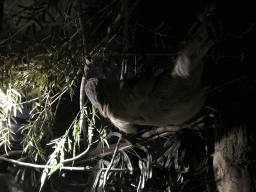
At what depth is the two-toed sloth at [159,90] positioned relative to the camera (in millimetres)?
966

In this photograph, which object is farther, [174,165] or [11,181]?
[11,181]

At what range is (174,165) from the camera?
68.9 inches

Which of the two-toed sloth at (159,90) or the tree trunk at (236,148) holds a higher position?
the two-toed sloth at (159,90)

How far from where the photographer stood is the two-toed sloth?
0.97m

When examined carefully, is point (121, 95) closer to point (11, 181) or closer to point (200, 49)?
point (200, 49)

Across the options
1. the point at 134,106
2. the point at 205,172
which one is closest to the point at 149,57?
the point at 134,106

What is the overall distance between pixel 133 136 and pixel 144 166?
0.71ft

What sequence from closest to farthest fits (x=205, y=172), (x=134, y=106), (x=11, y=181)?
(x=134, y=106) → (x=205, y=172) → (x=11, y=181)

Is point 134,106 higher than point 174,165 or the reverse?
higher

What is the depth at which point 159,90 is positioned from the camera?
1040 millimetres

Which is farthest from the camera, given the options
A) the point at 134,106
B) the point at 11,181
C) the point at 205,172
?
the point at 11,181

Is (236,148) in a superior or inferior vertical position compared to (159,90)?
inferior

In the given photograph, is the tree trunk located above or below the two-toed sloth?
below

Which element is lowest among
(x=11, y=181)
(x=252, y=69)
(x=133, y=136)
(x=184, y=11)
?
(x=11, y=181)
